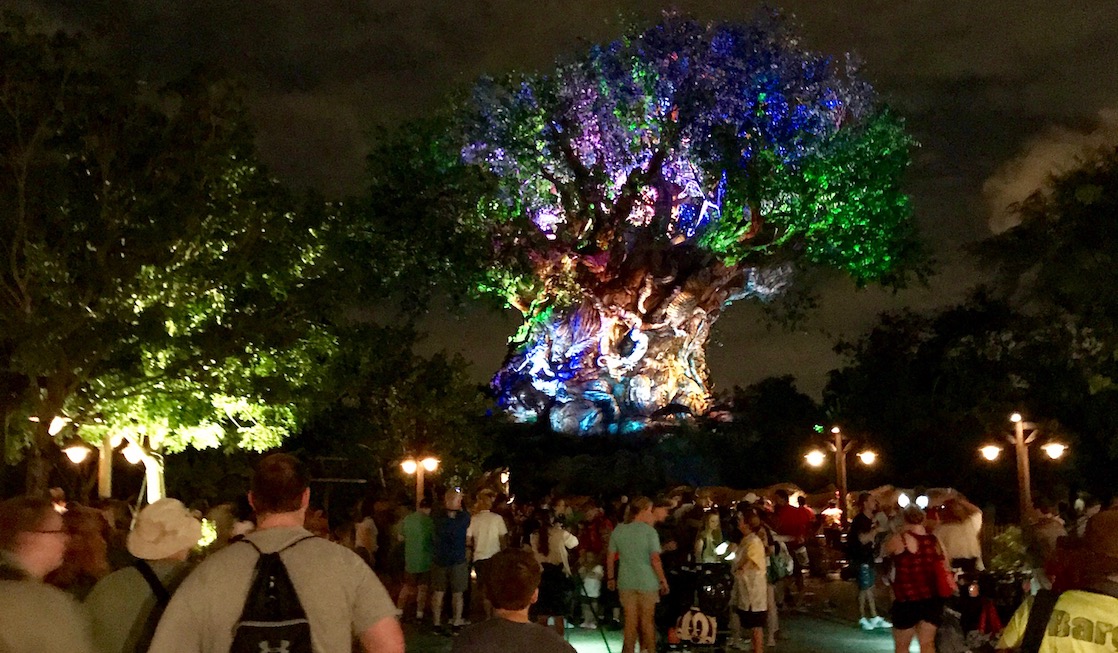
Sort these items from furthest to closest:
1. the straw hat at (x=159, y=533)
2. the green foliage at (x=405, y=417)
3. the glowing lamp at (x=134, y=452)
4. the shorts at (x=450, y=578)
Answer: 1. the green foliage at (x=405, y=417)
2. the glowing lamp at (x=134, y=452)
3. the shorts at (x=450, y=578)
4. the straw hat at (x=159, y=533)

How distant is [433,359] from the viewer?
34.8 meters

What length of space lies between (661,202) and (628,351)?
16.3ft

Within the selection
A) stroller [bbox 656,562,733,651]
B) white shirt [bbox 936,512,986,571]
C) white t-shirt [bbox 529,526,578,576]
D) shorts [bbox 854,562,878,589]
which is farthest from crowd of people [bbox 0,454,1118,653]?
white t-shirt [bbox 529,526,578,576]

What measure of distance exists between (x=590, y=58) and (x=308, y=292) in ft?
63.4

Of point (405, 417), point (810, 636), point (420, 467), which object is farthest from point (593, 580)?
point (405, 417)

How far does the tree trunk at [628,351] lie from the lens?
38844 millimetres

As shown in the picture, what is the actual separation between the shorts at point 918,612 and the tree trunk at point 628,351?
2894 cm

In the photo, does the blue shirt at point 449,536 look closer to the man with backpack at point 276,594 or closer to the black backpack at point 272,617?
the man with backpack at point 276,594

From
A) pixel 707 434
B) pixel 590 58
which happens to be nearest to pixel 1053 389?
pixel 707 434

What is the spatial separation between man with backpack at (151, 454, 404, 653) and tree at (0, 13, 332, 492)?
13315 millimetres

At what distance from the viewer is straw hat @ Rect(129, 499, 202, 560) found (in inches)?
170

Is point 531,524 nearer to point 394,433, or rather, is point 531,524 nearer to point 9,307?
point 9,307

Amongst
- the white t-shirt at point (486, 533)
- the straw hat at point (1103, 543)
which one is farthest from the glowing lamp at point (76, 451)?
the straw hat at point (1103, 543)

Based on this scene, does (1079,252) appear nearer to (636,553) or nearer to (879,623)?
(879,623)
